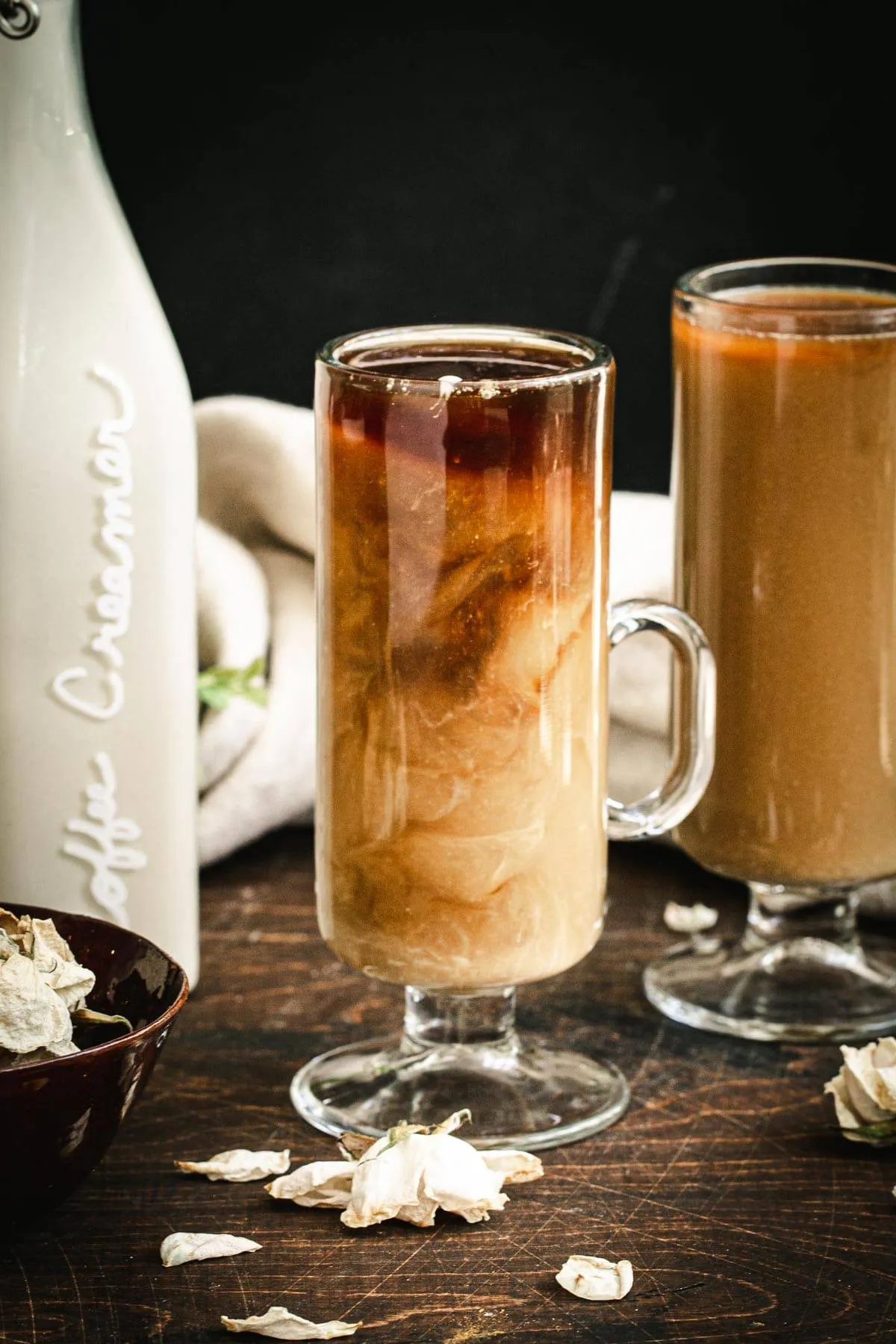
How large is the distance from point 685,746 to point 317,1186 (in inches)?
10.6

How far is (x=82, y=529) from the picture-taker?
889 mm

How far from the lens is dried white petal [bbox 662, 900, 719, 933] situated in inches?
43.0

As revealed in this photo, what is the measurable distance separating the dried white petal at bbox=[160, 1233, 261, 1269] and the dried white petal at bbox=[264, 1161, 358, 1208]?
0.11 feet

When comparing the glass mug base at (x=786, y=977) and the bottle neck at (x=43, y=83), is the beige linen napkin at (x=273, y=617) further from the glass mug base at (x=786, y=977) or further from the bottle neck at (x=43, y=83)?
the bottle neck at (x=43, y=83)

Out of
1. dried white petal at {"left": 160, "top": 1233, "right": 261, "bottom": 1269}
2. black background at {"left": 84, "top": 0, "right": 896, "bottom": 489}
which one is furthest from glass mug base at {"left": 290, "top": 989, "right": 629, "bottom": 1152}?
black background at {"left": 84, "top": 0, "right": 896, "bottom": 489}

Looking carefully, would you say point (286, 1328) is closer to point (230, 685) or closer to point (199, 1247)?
point (199, 1247)

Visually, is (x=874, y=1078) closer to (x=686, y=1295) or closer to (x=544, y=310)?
(x=686, y=1295)

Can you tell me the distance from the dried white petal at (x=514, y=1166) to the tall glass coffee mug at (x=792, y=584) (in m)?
0.20

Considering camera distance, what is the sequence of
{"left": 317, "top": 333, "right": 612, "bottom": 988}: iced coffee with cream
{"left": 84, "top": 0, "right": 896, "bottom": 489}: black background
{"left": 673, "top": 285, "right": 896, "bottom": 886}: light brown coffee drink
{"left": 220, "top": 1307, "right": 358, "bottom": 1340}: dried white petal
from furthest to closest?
{"left": 84, "top": 0, "right": 896, "bottom": 489}: black background → {"left": 673, "top": 285, "right": 896, "bottom": 886}: light brown coffee drink → {"left": 317, "top": 333, "right": 612, "bottom": 988}: iced coffee with cream → {"left": 220, "top": 1307, "right": 358, "bottom": 1340}: dried white petal

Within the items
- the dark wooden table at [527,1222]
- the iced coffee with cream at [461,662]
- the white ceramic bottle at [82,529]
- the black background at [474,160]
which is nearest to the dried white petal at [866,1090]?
the dark wooden table at [527,1222]

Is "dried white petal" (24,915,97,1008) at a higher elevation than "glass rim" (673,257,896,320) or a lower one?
lower

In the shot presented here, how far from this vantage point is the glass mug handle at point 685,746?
0.89 meters

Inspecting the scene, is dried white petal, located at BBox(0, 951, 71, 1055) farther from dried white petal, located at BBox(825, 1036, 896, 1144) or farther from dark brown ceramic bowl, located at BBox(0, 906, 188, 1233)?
dried white petal, located at BBox(825, 1036, 896, 1144)

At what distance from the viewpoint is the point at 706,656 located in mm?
892
